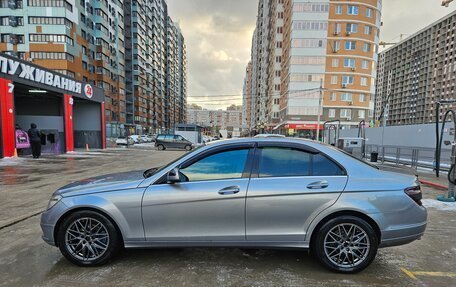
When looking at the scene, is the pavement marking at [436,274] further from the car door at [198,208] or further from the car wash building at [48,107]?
the car wash building at [48,107]

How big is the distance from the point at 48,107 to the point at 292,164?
24101 millimetres

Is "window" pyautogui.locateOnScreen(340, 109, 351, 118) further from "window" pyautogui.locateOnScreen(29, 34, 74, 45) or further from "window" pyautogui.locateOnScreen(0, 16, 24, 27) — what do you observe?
"window" pyautogui.locateOnScreen(0, 16, 24, 27)

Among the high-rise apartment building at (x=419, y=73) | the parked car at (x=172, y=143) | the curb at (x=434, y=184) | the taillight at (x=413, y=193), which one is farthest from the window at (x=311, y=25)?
the high-rise apartment building at (x=419, y=73)

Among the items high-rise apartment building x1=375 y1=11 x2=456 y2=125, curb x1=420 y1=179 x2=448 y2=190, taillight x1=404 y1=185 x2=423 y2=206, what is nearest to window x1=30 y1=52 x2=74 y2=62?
curb x1=420 y1=179 x2=448 y2=190

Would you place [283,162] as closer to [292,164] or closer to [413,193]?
[292,164]

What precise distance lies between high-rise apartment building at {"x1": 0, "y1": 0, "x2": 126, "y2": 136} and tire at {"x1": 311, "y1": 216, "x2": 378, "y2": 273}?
164 ft

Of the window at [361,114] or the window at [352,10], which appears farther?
the window at [361,114]

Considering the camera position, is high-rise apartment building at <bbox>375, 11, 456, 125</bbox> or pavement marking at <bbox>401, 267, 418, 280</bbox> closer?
pavement marking at <bbox>401, 267, 418, 280</bbox>

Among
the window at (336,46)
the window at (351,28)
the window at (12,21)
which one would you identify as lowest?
the window at (336,46)

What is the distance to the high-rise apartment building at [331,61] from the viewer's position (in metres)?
49.8

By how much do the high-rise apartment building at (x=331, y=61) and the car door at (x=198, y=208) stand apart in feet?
160

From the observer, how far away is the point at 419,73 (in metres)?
137

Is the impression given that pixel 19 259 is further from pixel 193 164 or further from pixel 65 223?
pixel 193 164

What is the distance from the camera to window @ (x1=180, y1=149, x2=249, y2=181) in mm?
3260
